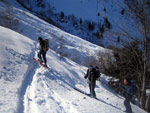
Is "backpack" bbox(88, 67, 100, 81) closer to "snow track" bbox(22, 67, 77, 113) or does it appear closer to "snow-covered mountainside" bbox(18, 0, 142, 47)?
"snow track" bbox(22, 67, 77, 113)

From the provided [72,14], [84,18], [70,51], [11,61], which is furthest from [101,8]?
[11,61]

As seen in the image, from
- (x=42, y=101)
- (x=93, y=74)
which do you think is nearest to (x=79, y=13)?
(x=93, y=74)

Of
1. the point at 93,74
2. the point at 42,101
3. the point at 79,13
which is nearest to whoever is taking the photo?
the point at 42,101

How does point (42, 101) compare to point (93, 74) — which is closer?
point (42, 101)

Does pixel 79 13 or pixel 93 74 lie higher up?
pixel 79 13

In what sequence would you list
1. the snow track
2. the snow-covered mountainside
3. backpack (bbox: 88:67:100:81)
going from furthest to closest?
the snow-covered mountainside < backpack (bbox: 88:67:100:81) < the snow track

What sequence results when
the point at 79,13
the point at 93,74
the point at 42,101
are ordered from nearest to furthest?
the point at 42,101 < the point at 93,74 < the point at 79,13

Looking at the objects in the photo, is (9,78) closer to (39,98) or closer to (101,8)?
(39,98)

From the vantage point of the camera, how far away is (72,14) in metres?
71.3

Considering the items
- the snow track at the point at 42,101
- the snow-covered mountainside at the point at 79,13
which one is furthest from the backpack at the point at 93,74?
the snow-covered mountainside at the point at 79,13

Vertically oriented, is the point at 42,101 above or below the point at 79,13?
below

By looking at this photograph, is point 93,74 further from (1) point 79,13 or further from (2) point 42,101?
(1) point 79,13

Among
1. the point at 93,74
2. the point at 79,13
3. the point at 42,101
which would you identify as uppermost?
the point at 79,13

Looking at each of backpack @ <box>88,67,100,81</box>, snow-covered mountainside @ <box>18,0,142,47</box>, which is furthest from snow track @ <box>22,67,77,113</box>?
snow-covered mountainside @ <box>18,0,142,47</box>
